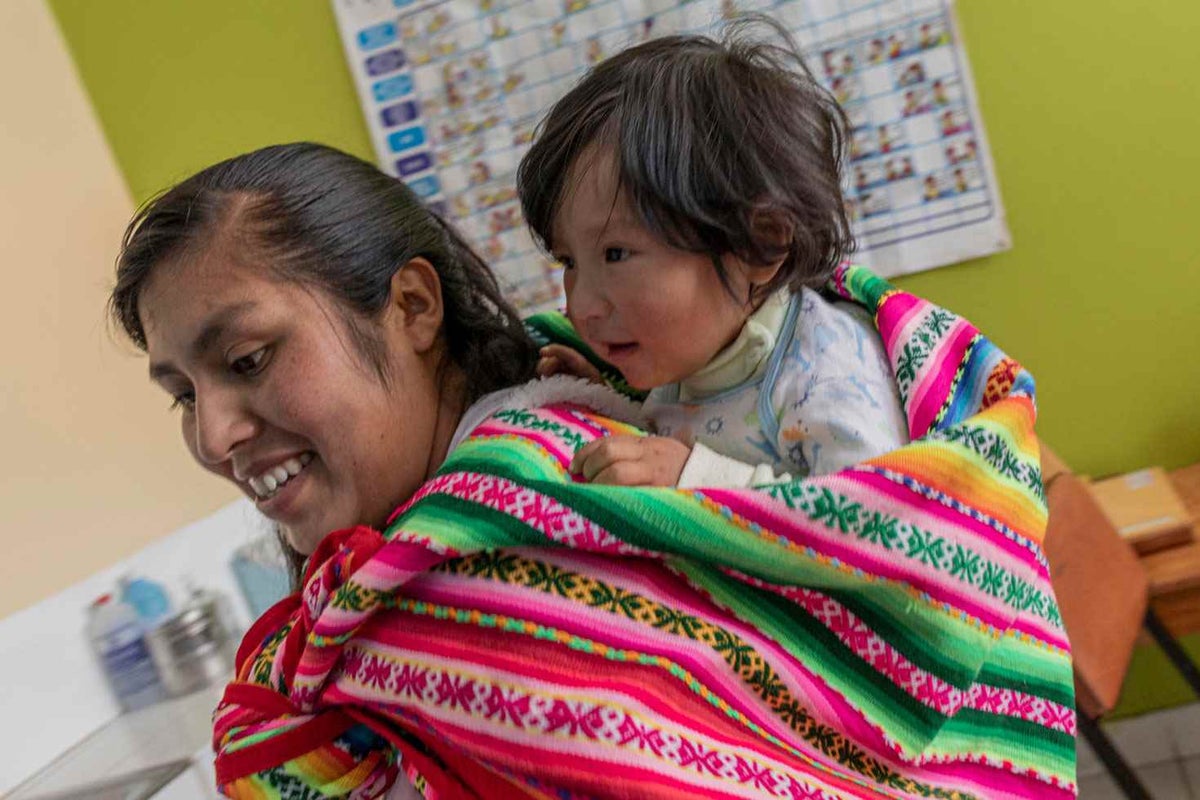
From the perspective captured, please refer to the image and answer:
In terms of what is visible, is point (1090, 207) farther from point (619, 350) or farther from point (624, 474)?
point (624, 474)

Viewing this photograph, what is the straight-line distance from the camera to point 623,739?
716 millimetres

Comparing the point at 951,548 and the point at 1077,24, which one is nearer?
the point at 951,548

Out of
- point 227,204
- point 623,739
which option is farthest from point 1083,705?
point 227,204

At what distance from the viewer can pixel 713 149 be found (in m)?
0.94

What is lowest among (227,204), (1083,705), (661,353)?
(1083,705)

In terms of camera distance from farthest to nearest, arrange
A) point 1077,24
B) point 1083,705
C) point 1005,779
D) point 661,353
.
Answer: point 1077,24 → point 1083,705 → point 661,353 → point 1005,779

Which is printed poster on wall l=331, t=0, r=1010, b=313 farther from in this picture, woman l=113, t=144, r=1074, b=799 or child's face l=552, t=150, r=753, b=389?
woman l=113, t=144, r=1074, b=799

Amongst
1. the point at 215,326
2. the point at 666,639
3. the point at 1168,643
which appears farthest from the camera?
the point at 1168,643

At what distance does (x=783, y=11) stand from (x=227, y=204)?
155 centimetres

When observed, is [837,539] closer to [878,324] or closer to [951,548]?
[951,548]

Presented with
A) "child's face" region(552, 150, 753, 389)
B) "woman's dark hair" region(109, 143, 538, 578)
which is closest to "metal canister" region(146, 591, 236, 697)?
"woman's dark hair" region(109, 143, 538, 578)

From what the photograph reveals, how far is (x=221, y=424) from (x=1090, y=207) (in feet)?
6.10

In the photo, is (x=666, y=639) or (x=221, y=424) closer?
(x=666, y=639)

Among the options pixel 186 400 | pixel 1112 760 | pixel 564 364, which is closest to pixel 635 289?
pixel 564 364
